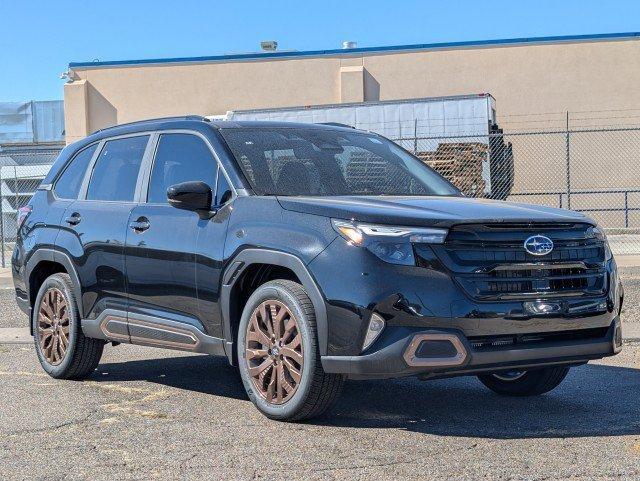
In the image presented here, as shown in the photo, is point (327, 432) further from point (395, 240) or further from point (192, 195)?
point (192, 195)

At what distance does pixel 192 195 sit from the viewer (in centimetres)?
639

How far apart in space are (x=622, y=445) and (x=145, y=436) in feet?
8.21

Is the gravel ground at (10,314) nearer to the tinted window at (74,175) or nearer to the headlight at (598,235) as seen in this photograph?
the tinted window at (74,175)

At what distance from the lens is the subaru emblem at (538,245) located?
18.2 ft

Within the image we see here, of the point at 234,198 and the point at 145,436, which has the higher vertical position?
the point at 234,198

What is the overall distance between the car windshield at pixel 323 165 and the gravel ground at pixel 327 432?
4.44 feet

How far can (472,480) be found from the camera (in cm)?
463

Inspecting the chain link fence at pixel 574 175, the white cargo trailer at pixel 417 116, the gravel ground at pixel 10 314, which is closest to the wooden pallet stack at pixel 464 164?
the white cargo trailer at pixel 417 116

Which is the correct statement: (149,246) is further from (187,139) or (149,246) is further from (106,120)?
(106,120)

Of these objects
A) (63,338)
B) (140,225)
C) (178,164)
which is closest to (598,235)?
(178,164)

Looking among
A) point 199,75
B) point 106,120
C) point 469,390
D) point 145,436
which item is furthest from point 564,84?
point 145,436

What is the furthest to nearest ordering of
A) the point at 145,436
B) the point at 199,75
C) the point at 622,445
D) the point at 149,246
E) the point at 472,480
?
the point at 199,75
the point at 149,246
the point at 145,436
the point at 622,445
the point at 472,480

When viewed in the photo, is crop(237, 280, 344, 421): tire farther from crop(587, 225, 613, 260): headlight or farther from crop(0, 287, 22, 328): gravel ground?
crop(0, 287, 22, 328): gravel ground

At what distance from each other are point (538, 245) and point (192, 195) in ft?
6.93
